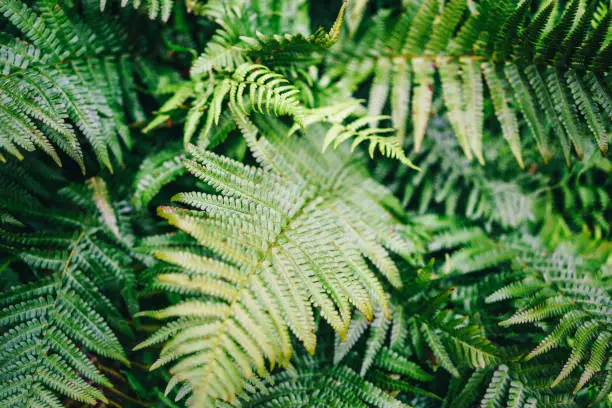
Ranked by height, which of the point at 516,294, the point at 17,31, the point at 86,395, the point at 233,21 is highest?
the point at 233,21

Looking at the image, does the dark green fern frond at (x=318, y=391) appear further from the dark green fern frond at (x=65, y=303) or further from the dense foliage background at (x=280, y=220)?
the dark green fern frond at (x=65, y=303)

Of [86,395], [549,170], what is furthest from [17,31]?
[549,170]

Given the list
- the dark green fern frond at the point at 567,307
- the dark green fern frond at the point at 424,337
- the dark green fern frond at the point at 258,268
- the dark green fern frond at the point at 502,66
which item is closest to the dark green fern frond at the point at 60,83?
the dark green fern frond at the point at 258,268

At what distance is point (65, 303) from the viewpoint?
164 centimetres

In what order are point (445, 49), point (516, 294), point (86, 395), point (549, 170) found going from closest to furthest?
point (86, 395) < point (516, 294) < point (445, 49) < point (549, 170)

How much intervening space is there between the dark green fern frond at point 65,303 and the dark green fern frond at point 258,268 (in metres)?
0.33

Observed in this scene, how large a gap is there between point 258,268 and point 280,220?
243 mm

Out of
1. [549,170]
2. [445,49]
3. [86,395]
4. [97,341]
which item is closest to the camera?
[86,395]

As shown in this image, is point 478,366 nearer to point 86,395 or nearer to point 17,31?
point 86,395

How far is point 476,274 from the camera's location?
2.20 meters

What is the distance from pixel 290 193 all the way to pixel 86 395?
1.07 meters

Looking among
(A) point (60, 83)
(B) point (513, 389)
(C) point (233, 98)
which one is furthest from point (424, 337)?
(A) point (60, 83)

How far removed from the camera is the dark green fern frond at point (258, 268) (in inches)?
47.7

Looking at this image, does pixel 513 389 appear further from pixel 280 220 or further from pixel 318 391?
pixel 280 220
